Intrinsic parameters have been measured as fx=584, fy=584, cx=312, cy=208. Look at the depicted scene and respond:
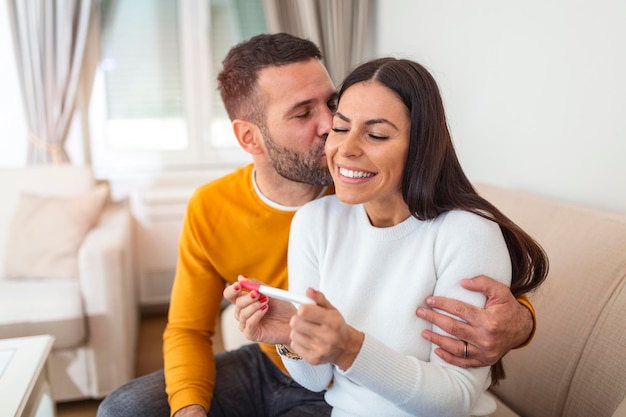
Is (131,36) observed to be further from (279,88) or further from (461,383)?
(461,383)

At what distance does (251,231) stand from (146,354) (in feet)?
5.26

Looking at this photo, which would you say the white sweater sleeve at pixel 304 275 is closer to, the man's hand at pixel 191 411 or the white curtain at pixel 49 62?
the man's hand at pixel 191 411

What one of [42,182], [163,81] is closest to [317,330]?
[42,182]

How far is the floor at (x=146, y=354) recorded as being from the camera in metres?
2.30

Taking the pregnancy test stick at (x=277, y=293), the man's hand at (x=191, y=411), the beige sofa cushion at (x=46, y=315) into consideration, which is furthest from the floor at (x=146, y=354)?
the pregnancy test stick at (x=277, y=293)

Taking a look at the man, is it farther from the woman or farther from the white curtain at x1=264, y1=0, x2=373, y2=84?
the white curtain at x1=264, y1=0, x2=373, y2=84

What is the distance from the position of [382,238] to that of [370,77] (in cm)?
30

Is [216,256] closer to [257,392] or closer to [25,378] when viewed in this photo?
[257,392]

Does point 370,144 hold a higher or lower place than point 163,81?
lower

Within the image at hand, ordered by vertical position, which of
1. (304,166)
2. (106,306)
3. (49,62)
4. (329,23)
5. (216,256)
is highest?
(329,23)

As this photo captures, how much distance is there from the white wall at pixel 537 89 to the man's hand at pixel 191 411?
3.88 feet

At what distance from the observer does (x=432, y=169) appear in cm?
103

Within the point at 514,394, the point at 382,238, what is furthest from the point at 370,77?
the point at 514,394

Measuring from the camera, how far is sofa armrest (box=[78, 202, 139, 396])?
87.5 inches
